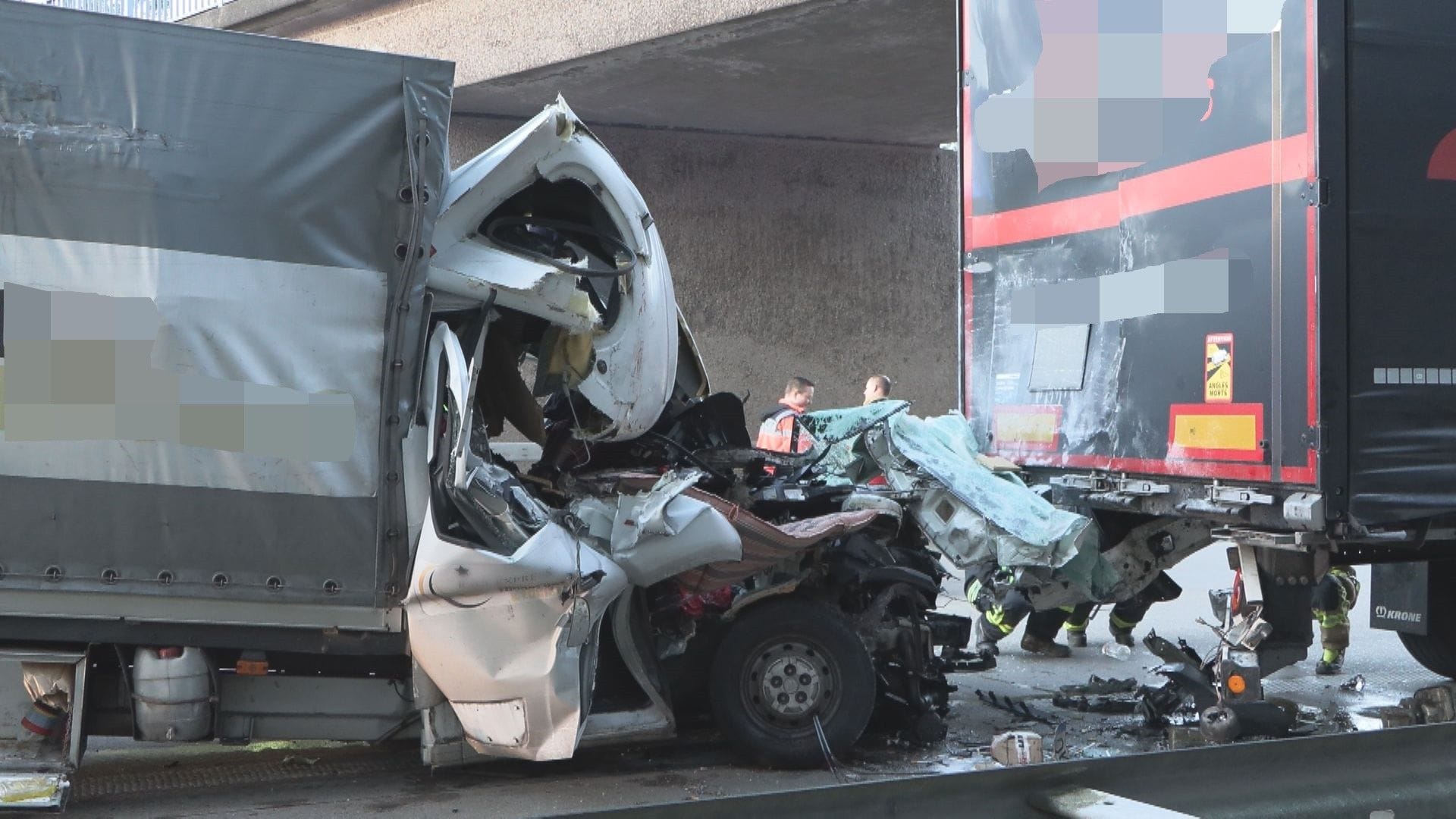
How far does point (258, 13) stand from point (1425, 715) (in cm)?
1126

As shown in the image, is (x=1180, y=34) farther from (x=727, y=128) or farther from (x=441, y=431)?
(x=727, y=128)

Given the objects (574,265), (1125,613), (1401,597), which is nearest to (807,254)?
(1125,613)

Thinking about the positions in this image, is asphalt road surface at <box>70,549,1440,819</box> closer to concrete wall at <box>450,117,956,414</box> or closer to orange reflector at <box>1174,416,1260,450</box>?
orange reflector at <box>1174,416,1260,450</box>

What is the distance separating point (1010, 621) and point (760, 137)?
744 cm

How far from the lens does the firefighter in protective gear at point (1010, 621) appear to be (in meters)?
7.72

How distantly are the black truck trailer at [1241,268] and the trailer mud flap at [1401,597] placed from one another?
0.60m

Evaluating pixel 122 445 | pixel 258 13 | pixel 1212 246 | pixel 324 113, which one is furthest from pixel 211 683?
pixel 258 13

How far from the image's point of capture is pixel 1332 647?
891 centimetres

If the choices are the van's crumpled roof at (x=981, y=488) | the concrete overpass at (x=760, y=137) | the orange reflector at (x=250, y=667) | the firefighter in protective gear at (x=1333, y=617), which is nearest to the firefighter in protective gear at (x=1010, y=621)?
the van's crumpled roof at (x=981, y=488)

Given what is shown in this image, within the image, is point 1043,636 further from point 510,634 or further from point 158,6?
point 158,6

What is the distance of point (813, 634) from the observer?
633 centimetres

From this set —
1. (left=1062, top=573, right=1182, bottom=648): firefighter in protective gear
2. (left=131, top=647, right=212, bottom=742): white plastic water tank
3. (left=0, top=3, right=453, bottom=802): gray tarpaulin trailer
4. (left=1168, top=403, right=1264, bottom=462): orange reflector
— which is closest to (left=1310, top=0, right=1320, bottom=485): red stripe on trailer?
(left=1168, top=403, right=1264, bottom=462): orange reflector

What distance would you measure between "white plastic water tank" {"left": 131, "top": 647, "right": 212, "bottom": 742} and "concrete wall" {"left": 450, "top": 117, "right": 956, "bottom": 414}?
887cm

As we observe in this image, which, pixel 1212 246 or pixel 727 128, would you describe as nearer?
pixel 1212 246
